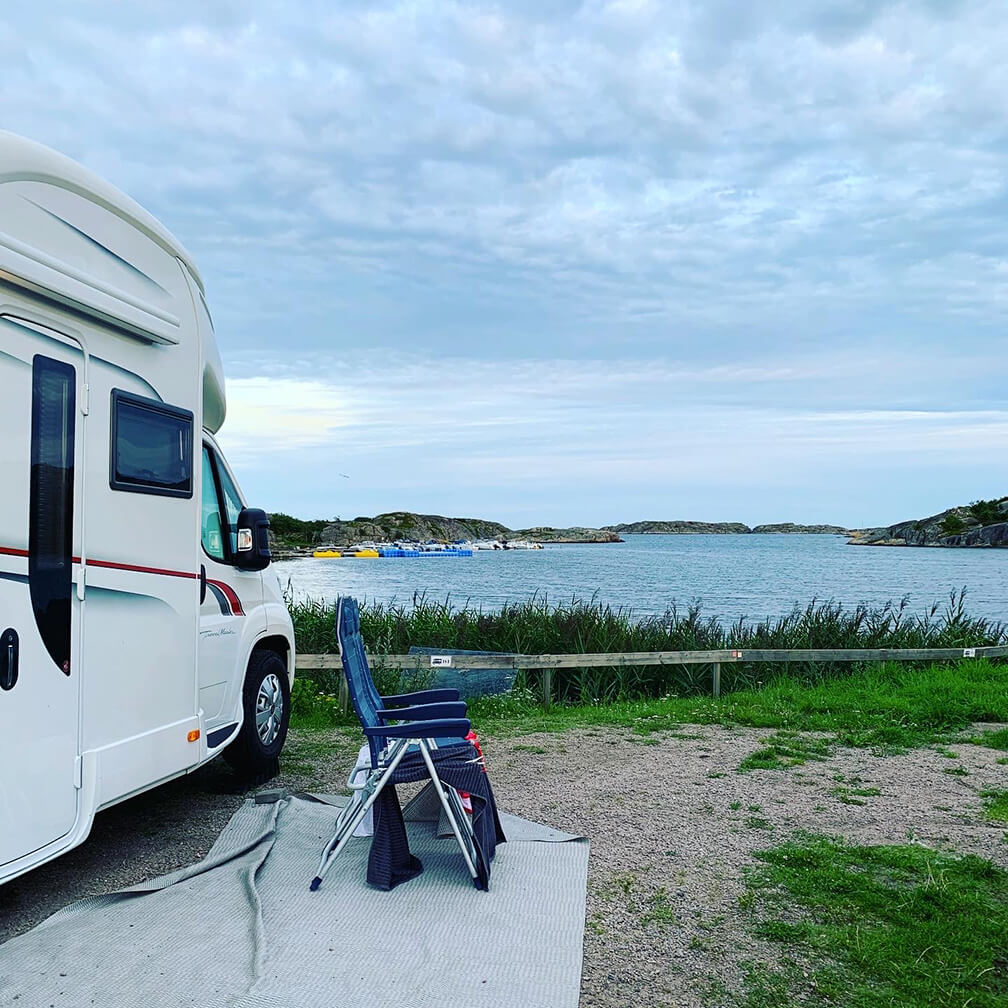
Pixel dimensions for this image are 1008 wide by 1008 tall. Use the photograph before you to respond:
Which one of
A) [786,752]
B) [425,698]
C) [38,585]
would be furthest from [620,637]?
[38,585]

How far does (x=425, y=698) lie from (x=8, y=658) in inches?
90.7

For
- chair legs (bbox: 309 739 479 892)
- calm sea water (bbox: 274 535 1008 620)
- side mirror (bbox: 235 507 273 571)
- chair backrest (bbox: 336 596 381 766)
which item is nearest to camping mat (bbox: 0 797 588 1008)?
chair legs (bbox: 309 739 479 892)

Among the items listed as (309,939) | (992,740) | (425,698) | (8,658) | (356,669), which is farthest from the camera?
(992,740)

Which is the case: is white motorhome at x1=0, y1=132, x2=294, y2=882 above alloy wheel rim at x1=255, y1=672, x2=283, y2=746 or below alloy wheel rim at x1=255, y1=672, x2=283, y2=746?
above

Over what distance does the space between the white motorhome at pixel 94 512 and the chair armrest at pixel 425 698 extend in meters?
0.93

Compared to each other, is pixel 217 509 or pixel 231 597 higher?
pixel 217 509

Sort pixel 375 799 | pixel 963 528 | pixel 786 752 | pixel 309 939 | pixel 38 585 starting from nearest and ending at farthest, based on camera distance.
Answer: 1. pixel 38 585
2. pixel 309 939
3. pixel 375 799
4. pixel 786 752
5. pixel 963 528

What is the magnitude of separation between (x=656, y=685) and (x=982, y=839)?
16.5 feet

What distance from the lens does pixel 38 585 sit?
139 inches

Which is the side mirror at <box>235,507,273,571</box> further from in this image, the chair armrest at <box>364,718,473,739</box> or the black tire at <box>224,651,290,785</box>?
the chair armrest at <box>364,718,473,739</box>

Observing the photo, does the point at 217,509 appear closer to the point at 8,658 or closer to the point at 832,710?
the point at 8,658

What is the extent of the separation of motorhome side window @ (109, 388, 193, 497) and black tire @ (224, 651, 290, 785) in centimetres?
156

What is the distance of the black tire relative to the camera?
224 inches

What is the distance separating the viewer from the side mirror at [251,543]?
5516mm
